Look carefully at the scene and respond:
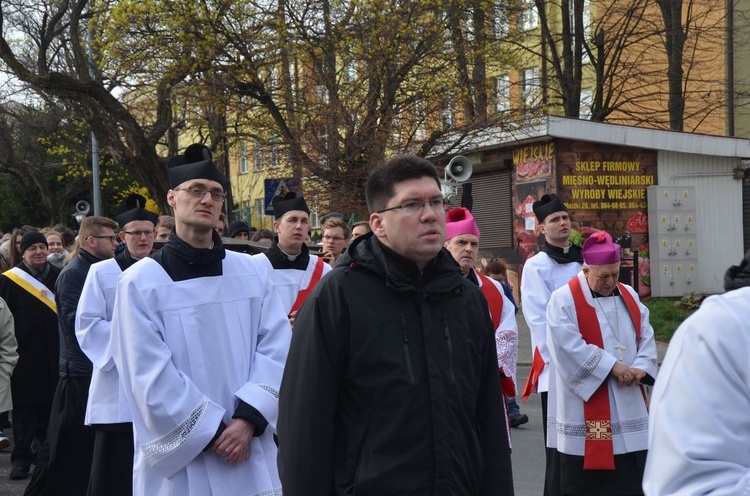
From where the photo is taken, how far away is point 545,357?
792 cm

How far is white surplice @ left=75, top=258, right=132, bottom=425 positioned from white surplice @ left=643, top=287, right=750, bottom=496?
4.46 metres

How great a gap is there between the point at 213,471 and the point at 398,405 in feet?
4.59

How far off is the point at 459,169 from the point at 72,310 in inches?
411

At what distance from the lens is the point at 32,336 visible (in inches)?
390

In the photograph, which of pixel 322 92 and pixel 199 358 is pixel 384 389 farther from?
pixel 322 92

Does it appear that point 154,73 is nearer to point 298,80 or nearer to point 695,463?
point 298,80

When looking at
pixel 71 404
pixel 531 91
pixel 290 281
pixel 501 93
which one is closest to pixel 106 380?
pixel 71 404

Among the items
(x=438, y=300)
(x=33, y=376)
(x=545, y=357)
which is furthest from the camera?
(x=33, y=376)

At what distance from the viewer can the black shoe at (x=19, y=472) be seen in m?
9.29

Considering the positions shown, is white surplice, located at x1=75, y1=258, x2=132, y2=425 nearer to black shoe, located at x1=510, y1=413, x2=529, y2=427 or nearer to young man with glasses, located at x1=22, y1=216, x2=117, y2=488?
young man with glasses, located at x1=22, y1=216, x2=117, y2=488

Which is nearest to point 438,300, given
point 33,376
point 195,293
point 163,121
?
point 195,293

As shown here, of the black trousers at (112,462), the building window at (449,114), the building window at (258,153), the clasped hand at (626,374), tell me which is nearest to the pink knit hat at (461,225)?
the clasped hand at (626,374)

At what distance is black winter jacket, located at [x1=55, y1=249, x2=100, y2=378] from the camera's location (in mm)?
7449

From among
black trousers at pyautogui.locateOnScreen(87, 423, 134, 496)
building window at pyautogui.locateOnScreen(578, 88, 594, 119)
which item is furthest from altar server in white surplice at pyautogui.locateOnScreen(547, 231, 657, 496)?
building window at pyautogui.locateOnScreen(578, 88, 594, 119)
